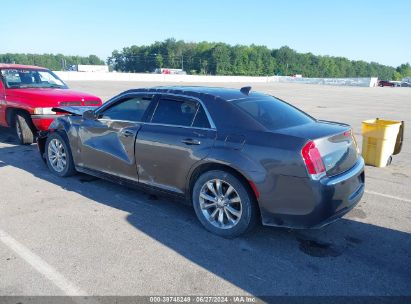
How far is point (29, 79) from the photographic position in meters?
8.66

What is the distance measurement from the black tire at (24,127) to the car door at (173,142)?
455 cm

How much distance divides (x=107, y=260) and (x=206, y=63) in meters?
130

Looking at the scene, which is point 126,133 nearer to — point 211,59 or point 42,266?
point 42,266

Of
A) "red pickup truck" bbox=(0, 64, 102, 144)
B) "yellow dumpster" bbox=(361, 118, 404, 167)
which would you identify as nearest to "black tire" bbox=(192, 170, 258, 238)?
"yellow dumpster" bbox=(361, 118, 404, 167)

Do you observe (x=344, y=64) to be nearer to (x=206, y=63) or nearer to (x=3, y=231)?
(x=206, y=63)

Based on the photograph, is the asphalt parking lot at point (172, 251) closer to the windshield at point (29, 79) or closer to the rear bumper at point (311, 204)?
the rear bumper at point (311, 204)

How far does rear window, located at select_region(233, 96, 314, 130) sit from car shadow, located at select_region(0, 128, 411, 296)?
1.21 meters

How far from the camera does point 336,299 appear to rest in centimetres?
291

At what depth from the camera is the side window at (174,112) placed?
4213 millimetres

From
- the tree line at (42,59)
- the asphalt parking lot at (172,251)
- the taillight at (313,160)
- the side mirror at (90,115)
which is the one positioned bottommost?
the asphalt parking lot at (172,251)

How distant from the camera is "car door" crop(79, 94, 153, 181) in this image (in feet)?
15.3

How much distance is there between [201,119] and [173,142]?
42 centimetres

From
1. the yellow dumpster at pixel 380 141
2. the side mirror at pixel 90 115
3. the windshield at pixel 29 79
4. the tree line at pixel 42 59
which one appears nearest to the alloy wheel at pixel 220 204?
the side mirror at pixel 90 115

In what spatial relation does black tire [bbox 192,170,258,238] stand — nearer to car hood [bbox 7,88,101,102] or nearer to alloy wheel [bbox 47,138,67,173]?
alloy wheel [bbox 47,138,67,173]
